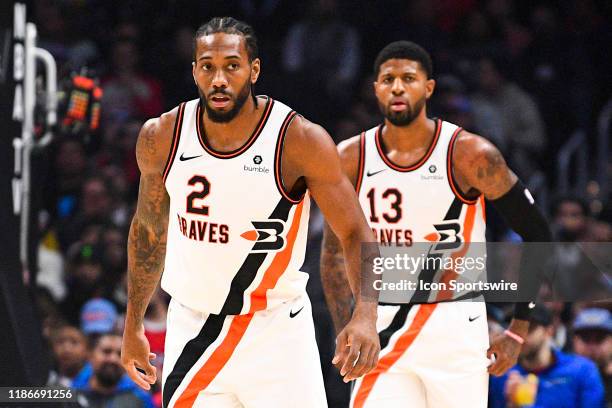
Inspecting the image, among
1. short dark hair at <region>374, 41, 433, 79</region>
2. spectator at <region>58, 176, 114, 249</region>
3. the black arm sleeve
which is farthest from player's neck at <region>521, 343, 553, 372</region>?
spectator at <region>58, 176, 114, 249</region>

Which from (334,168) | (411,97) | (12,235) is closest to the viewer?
(334,168)

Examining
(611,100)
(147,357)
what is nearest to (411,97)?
(147,357)

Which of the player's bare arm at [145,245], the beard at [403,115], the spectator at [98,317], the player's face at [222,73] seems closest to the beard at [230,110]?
the player's face at [222,73]

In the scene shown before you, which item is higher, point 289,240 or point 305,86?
point 305,86

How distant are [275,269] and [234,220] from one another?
274mm

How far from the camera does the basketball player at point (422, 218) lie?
5.85 m

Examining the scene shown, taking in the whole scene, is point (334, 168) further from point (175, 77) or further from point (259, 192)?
point (175, 77)

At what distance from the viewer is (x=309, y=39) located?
1216cm

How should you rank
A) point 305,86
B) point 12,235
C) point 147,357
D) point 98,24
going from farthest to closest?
point 98,24, point 305,86, point 12,235, point 147,357

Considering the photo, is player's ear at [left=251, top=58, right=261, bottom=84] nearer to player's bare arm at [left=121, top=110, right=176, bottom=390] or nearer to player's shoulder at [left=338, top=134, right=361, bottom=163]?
player's bare arm at [left=121, top=110, right=176, bottom=390]

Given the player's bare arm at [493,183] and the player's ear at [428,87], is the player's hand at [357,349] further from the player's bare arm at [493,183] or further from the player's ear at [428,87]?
the player's ear at [428,87]

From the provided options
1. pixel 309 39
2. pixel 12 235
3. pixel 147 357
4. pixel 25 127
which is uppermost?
pixel 309 39

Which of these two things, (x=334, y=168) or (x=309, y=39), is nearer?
(x=334, y=168)

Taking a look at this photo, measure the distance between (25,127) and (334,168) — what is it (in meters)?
3.08
